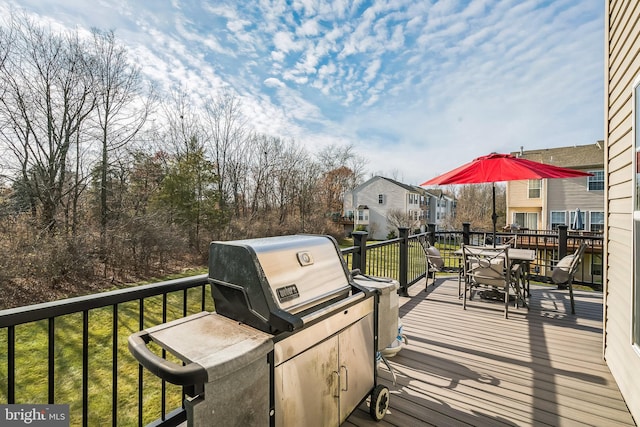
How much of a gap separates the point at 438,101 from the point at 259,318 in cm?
815

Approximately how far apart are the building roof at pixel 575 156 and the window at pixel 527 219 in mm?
3082

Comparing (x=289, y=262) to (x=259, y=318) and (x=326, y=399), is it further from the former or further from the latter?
(x=326, y=399)

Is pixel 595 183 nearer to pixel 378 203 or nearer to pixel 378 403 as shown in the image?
pixel 378 203

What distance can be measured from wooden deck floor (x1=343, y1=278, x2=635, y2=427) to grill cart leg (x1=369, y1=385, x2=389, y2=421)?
2.2 inches

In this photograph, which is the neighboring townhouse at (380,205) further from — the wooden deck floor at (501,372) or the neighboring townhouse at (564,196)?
the wooden deck floor at (501,372)

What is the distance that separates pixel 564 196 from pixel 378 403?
18644mm

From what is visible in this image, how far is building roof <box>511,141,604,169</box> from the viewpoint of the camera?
48.0ft

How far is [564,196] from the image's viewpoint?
15312 mm

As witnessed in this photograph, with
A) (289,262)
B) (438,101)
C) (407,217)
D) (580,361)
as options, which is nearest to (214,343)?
(289,262)

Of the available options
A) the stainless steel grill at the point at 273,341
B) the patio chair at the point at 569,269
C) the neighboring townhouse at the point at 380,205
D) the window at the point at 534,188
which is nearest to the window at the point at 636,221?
the stainless steel grill at the point at 273,341

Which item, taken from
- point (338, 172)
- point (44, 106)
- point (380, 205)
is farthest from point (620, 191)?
point (338, 172)

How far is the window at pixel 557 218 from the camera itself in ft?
Answer: 50.2

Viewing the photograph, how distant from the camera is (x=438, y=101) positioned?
7727 millimetres

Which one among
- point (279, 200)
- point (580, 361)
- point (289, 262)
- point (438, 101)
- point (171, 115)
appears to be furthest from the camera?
point (279, 200)
